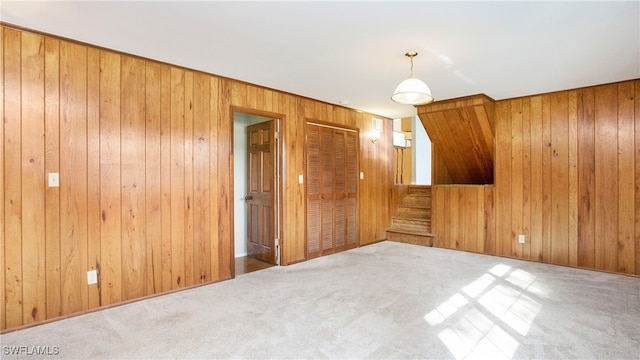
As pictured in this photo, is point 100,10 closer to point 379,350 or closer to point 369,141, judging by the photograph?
point 379,350

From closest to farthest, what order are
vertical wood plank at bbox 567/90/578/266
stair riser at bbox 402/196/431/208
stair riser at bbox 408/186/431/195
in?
1. vertical wood plank at bbox 567/90/578/266
2. stair riser at bbox 402/196/431/208
3. stair riser at bbox 408/186/431/195

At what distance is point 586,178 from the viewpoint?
4.22 metres

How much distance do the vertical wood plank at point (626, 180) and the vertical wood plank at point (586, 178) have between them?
0.25m

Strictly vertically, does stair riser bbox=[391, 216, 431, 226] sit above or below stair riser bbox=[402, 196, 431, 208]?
below

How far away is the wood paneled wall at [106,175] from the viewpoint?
8.33ft

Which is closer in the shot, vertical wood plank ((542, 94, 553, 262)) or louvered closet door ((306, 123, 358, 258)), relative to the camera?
vertical wood plank ((542, 94, 553, 262))

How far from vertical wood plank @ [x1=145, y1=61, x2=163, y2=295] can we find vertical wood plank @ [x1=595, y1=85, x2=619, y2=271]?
519cm

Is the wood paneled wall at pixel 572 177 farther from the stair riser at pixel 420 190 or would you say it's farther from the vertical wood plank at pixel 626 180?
the stair riser at pixel 420 190

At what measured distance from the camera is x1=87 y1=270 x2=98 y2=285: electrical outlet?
9.32ft

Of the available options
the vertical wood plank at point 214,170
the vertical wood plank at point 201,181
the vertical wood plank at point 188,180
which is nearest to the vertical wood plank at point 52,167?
the vertical wood plank at point 188,180

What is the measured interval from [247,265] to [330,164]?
6.32 feet

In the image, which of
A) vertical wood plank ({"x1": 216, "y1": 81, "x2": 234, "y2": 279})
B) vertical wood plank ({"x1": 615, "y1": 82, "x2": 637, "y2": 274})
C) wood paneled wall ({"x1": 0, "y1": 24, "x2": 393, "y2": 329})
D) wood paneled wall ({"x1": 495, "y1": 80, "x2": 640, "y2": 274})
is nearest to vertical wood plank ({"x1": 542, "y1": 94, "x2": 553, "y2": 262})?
wood paneled wall ({"x1": 495, "y1": 80, "x2": 640, "y2": 274})

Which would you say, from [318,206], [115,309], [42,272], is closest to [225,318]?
[115,309]

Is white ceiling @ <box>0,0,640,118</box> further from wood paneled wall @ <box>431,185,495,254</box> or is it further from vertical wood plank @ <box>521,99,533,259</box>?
wood paneled wall @ <box>431,185,495,254</box>
